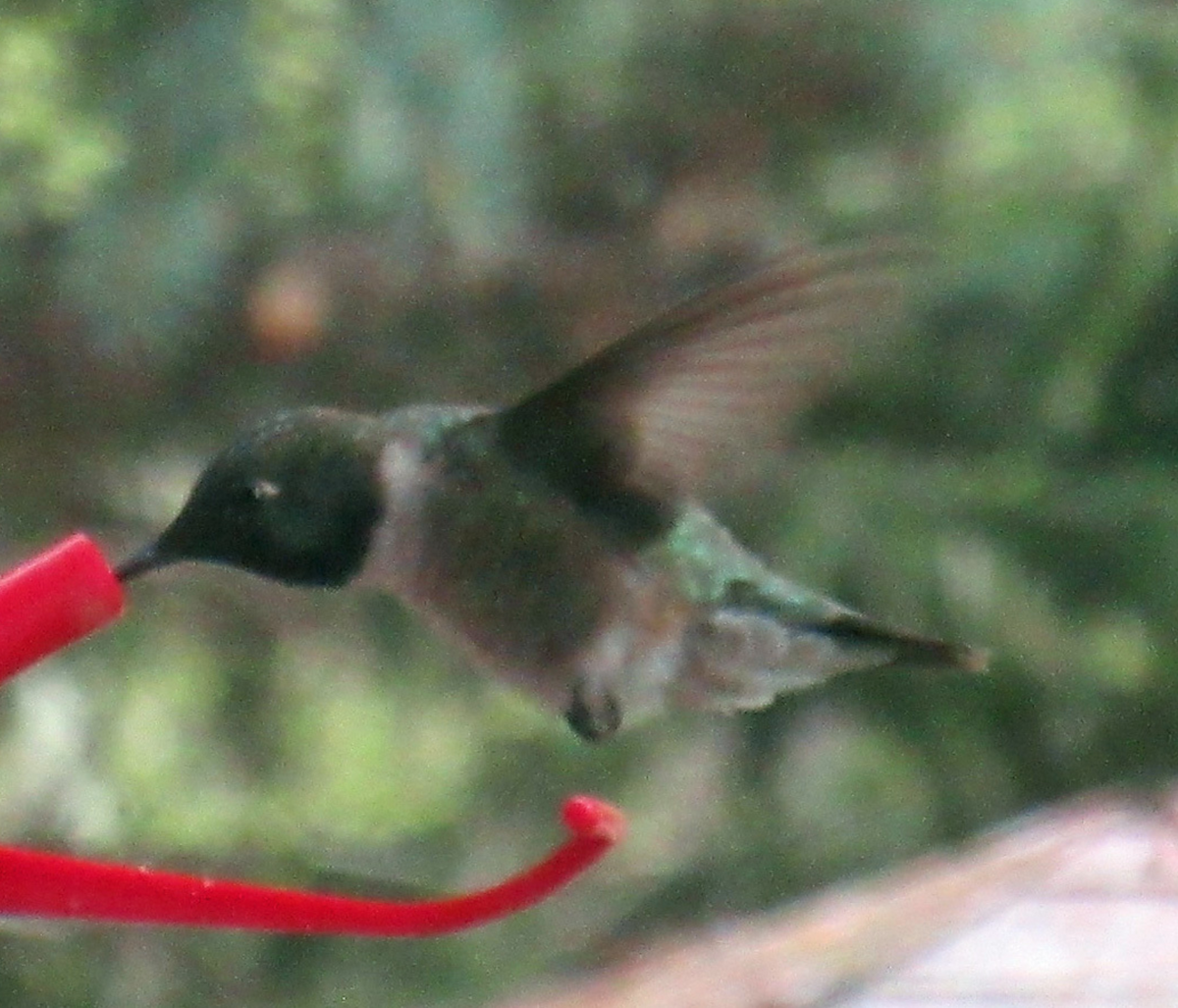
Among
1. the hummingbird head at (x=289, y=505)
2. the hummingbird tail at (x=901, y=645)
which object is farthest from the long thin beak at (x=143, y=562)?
the hummingbird tail at (x=901, y=645)

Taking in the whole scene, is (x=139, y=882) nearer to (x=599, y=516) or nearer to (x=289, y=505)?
(x=289, y=505)

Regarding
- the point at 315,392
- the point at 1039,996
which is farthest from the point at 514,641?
the point at 315,392

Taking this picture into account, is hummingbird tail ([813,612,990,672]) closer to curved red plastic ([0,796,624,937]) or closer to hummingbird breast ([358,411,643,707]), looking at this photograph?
hummingbird breast ([358,411,643,707])

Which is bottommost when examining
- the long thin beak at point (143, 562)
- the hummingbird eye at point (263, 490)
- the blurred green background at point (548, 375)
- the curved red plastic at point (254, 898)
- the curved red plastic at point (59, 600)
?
the curved red plastic at point (254, 898)

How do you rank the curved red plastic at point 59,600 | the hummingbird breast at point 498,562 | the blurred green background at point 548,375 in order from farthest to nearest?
1. the blurred green background at point 548,375
2. the hummingbird breast at point 498,562
3. the curved red plastic at point 59,600

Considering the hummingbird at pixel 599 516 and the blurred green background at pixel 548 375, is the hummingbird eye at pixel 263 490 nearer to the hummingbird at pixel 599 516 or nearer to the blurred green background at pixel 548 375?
the hummingbird at pixel 599 516

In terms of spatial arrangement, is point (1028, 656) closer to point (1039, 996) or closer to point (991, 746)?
point (991, 746)

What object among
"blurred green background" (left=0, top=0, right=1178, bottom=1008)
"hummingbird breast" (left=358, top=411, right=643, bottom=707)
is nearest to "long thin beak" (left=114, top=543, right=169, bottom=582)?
"hummingbird breast" (left=358, top=411, right=643, bottom=707)

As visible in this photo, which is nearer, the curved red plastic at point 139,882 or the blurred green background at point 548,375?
the curved red plastic at point 139,882
